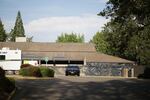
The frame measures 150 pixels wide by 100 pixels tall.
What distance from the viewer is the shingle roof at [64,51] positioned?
2822 inches

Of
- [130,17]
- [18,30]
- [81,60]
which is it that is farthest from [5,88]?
[18,30]

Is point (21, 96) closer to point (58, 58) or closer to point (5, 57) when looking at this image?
point (5, 57)

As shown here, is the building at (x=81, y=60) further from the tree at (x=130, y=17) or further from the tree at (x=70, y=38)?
the tree at (x=70, y=38)

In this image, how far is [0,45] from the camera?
78.2 m

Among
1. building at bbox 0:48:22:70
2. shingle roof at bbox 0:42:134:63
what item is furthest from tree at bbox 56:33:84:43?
building at bbox 0:48:22:70

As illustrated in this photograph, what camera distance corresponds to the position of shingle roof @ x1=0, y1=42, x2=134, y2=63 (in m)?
71.7

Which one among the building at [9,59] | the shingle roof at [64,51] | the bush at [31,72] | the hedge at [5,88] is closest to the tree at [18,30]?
the shingle roof at [64,51]

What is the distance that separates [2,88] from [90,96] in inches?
172

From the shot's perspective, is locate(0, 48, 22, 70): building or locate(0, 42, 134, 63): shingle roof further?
locate(0, 42, 134, 63): shingle roof

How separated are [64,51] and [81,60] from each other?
268 inches

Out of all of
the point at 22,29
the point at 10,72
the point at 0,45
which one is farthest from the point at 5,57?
the point at 22,29

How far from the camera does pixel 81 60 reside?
7100cm

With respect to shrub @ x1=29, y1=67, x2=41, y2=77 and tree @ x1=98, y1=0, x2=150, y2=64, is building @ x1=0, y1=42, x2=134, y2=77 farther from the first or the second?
tree @ x1=98, y1=0, x2=150, y2=64

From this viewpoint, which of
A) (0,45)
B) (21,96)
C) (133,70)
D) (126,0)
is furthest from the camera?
(0,45)
